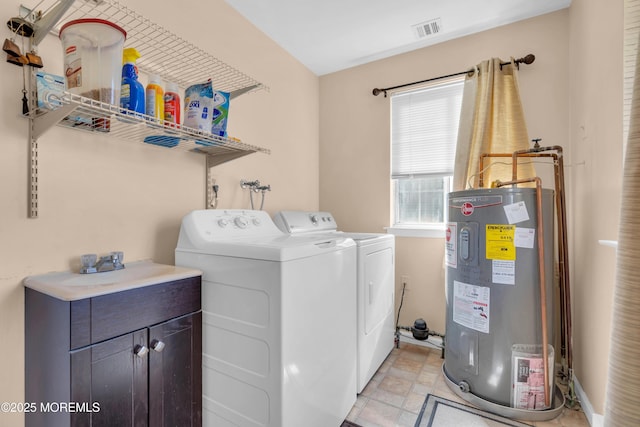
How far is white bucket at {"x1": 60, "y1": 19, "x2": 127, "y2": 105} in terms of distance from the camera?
38.7 inches

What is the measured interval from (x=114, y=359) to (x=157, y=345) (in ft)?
0.48

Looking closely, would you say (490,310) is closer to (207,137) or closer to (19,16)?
(207,137)

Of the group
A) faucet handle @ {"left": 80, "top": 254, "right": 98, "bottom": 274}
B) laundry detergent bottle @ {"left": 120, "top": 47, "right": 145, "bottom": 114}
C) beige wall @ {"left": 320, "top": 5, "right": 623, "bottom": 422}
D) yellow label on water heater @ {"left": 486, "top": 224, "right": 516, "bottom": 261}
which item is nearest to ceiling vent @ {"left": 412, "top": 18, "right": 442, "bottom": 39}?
beige wall @ {"left": 320, "top": 5, "right": 623, "bottom": 422}

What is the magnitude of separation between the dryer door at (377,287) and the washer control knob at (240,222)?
0.75m

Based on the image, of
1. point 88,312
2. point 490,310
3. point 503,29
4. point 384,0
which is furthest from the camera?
point 503,29

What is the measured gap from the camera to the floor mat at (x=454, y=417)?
60.4 inches

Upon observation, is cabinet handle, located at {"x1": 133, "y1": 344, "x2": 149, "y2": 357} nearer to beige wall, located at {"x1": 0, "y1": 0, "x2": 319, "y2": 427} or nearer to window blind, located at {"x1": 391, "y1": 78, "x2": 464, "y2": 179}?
beige wall, located at {"x1": 0, "y1": 0, "x2": 319, "y2": 427}

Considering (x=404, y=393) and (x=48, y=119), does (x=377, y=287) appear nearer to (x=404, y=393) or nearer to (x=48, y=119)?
(x=404, y=393)

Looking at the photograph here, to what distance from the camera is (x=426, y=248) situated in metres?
2.45

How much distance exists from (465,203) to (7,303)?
216 cm

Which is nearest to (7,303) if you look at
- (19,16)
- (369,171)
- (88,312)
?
(88,312)

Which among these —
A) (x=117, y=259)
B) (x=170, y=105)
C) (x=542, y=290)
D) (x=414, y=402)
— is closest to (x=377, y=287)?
(x=414, y=402)

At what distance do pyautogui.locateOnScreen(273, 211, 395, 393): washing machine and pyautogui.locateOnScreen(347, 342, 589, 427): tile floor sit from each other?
8 cm

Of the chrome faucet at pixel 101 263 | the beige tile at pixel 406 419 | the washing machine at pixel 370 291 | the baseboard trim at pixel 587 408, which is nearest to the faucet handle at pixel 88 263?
the chrome faucet at pixel 101 263
